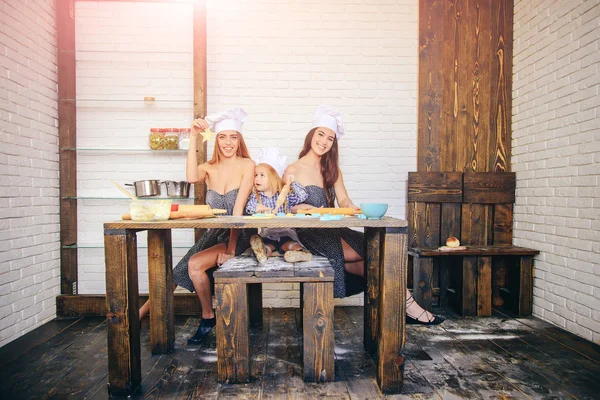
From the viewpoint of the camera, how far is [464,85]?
138 inches

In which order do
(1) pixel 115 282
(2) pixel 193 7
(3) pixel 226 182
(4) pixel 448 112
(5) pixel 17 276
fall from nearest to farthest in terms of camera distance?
(1) pixel 115 282 < (5) pixel 17 276 < (3) pixel 226 182 < (2) pixel 193 7 < (4) pixel 448 112

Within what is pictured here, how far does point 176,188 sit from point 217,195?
46cm

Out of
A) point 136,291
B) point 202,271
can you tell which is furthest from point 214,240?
point 136,291

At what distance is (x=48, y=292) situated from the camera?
310cm

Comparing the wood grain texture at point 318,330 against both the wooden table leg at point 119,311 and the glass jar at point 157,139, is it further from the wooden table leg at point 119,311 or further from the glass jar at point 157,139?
the glass jar at point 157,139

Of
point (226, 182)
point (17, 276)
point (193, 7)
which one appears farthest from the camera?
point (193, 7)

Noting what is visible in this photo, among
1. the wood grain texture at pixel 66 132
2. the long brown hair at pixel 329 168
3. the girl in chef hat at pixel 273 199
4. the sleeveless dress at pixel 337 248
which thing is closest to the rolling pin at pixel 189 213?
the girl in chef hat at pixel 273 199

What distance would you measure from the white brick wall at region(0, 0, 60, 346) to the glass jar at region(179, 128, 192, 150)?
0.98m

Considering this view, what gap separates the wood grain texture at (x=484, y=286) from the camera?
125 inches

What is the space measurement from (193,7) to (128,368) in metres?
2.72

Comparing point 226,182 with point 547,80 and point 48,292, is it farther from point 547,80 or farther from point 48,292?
point 547,80

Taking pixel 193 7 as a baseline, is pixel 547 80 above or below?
below

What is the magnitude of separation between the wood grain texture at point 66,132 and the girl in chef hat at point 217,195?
98 centimetres

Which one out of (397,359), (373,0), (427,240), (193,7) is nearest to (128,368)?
(397,359)
